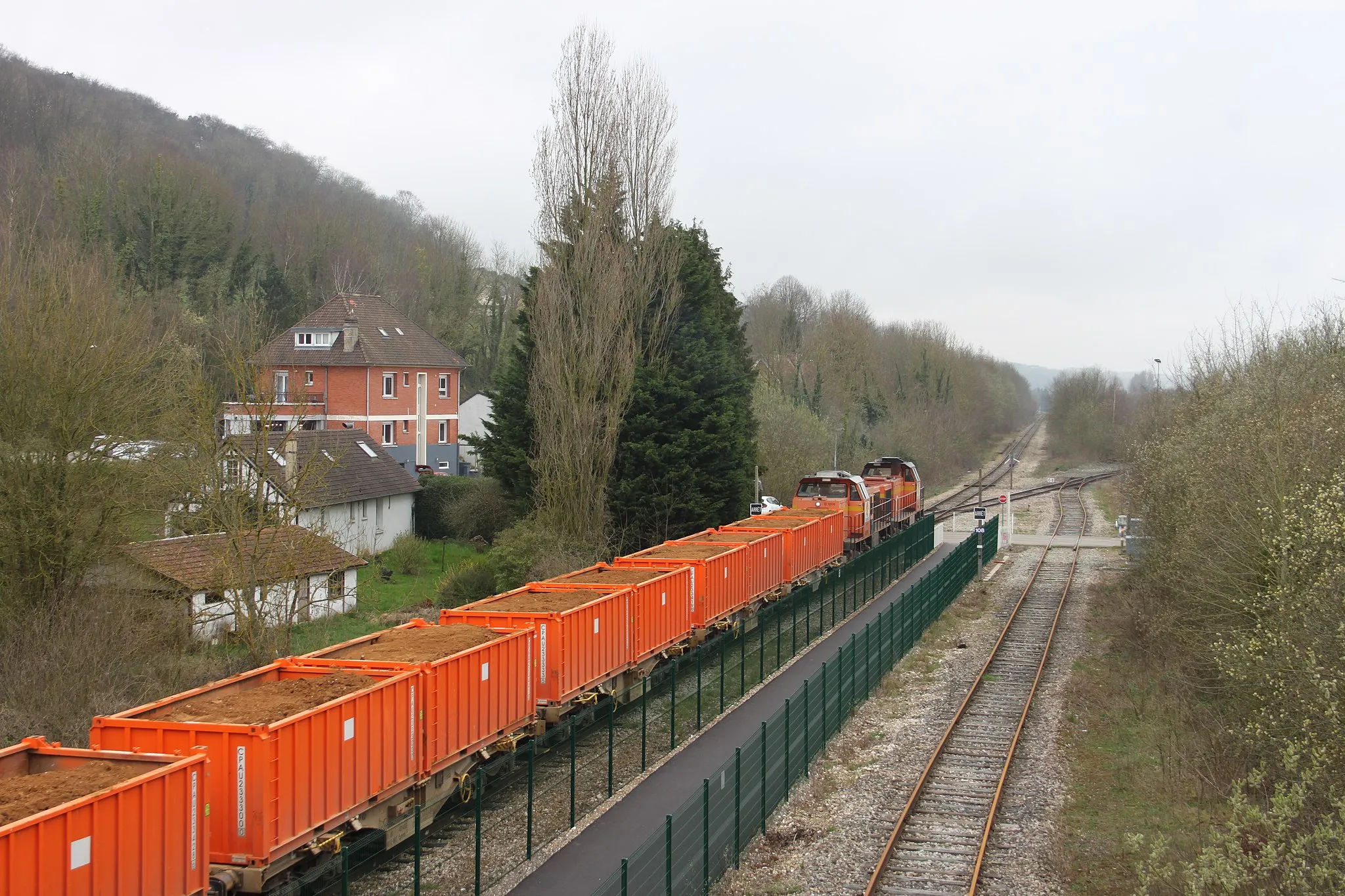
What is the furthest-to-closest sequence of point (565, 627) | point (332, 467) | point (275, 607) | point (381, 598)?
point (381, 598)
point (332, 467)
point (275, 607)
point (565, 627)

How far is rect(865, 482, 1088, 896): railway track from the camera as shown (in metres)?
12.2

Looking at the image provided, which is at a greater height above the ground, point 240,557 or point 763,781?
point 240,557

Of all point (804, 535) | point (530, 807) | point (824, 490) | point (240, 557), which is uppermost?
point (824, 490)

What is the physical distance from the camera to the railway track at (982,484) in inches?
2295

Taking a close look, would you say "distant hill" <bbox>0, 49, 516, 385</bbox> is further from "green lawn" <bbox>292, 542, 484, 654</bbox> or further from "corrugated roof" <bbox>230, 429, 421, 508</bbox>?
"green lawn" <bbox>292, 542, 484, 654</bbox>


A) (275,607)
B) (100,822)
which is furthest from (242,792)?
(275,607)

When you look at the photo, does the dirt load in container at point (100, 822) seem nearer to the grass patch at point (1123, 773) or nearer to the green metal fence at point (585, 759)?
the green metal fence at point (585, 759)

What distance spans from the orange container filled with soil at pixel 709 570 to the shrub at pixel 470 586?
8.01m

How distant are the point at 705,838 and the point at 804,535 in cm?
1817

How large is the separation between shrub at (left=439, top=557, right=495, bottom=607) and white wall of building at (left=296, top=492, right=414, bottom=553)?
12.8 feet

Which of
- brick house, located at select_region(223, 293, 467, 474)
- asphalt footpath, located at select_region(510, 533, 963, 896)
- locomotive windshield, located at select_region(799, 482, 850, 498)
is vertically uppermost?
brick house, located at select_region(223, 293, 467, 474)

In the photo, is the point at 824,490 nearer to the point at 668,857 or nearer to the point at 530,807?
the point at 530,807

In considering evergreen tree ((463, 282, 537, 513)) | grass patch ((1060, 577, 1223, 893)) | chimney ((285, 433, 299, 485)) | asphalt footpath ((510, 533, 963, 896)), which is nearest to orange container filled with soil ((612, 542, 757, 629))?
asphalt footpath ((510, 533, 963, 896))

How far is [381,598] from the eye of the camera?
32.0 metres
